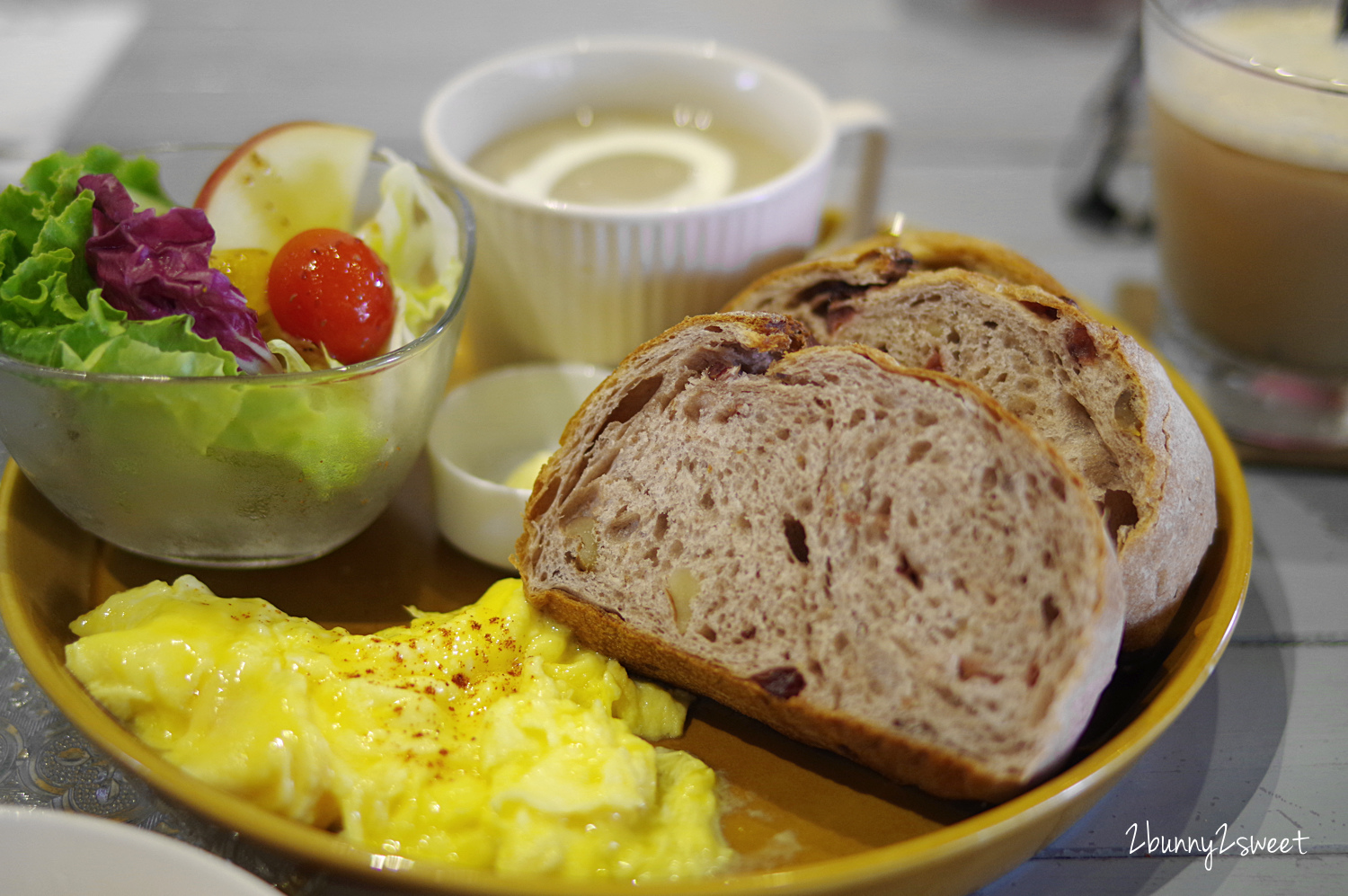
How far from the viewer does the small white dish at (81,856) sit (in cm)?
126

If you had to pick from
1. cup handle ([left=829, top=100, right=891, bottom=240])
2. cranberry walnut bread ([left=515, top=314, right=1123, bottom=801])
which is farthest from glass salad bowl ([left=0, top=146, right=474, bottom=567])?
cup handle ([left=829, top=100, right=891, bottom=240])

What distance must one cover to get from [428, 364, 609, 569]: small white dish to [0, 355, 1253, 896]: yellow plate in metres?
0.10

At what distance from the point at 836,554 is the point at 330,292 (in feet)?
3.50

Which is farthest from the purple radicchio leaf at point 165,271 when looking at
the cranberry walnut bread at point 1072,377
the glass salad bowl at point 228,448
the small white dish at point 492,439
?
the cranberry walnut bread at point 1072,377

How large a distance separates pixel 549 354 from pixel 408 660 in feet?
3.45

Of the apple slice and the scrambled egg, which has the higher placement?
the apple slice

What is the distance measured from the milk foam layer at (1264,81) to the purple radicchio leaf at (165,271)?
2.22m

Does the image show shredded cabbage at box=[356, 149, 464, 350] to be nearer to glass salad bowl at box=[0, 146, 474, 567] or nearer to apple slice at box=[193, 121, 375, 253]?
apple slice at box=[193, 121, 375, 253]

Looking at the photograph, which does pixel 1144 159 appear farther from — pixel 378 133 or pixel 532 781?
pixel 532 781

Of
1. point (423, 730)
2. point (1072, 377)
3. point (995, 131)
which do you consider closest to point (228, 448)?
point (423, 730)

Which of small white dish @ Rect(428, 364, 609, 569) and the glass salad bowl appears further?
small white dish @ Rect(428, 364, 609, 569)

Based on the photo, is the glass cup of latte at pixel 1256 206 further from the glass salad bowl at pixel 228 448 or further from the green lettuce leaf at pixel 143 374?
the green lettuce leaf at pixel 143 374

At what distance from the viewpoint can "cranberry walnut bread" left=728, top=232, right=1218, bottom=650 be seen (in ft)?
5.49

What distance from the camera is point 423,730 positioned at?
160 cm
